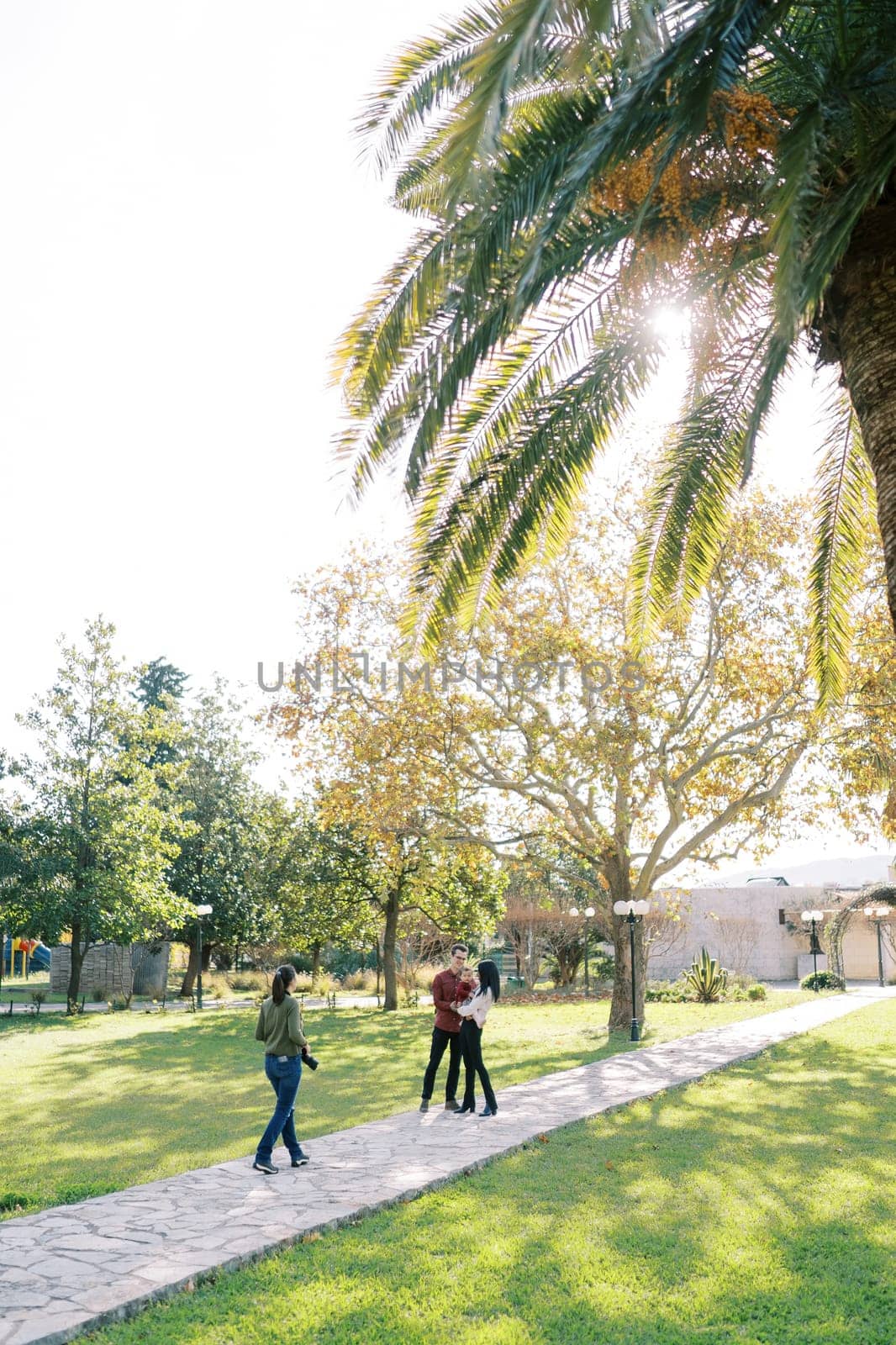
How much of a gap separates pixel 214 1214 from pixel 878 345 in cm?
668

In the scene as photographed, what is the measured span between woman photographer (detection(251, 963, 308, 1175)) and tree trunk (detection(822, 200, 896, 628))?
526 cm

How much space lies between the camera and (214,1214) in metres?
6.64

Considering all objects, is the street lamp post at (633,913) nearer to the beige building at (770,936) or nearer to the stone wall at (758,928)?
the beige building at (770,936)

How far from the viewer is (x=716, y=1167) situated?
26.4 ft

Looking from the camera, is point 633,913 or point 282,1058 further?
point 633,913

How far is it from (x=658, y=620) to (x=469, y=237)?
5.97 metres

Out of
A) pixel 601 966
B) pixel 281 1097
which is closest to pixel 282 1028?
pixel 281 1097

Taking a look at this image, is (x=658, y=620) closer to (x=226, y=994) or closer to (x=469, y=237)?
(x=469, y=237)

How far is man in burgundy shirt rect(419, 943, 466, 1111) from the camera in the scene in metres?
10.5

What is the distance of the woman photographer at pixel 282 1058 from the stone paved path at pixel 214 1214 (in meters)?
0.17

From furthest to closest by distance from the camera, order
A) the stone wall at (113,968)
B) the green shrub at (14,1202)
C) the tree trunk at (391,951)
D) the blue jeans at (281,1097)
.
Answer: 1. the stone wall at (113,968)
2. the tree trunk at (391,951)
3. the blue jeans at (281,1097)
4. the green shrub at (14,1202)

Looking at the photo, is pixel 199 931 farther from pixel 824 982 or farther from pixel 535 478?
pixel 535 478

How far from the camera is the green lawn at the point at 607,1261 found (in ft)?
15.7

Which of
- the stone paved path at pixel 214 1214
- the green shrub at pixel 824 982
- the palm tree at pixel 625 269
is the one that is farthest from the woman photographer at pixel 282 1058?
the green shrub at pixel 824 982
